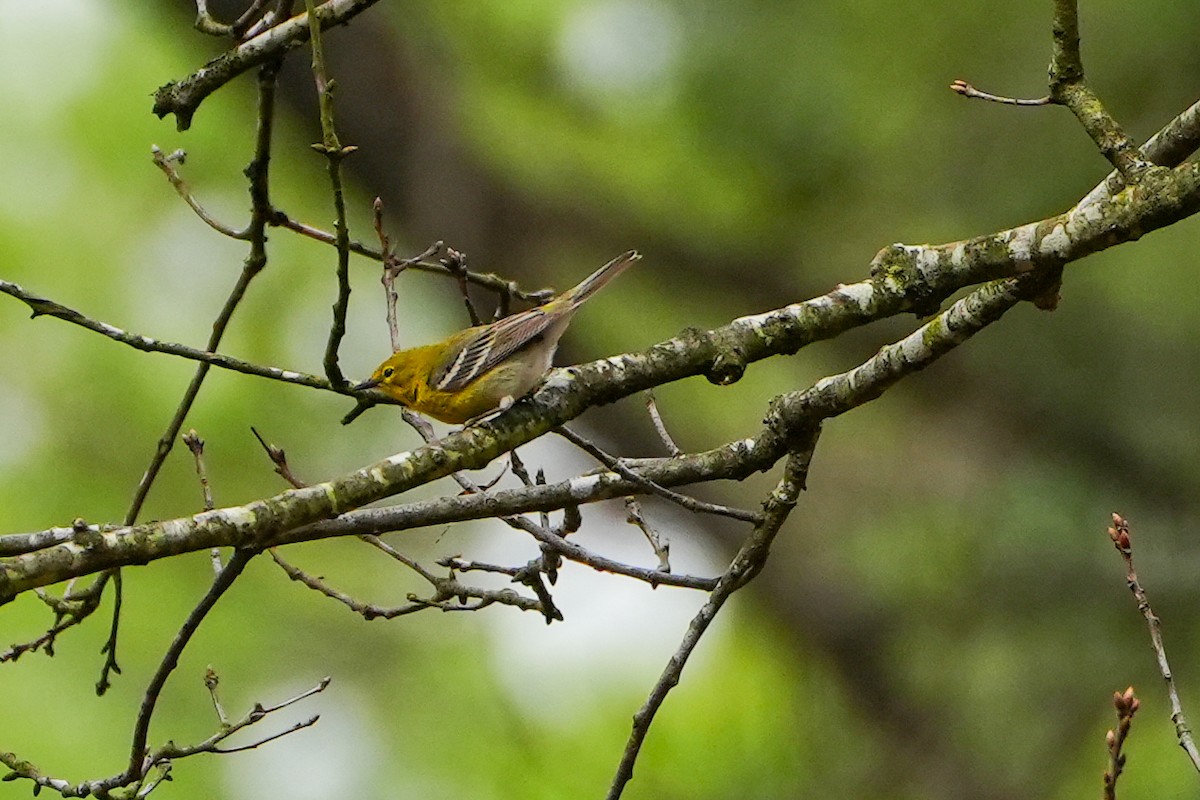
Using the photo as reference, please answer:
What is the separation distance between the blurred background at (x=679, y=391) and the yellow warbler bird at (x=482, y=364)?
7.68 feet

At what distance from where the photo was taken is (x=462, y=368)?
13.4 ft

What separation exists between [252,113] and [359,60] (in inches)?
34.8

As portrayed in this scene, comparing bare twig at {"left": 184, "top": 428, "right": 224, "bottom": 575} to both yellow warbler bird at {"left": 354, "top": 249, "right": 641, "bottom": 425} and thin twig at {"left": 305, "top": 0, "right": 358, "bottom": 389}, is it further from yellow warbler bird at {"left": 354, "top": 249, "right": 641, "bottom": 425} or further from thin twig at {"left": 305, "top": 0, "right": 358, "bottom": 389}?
thin twig at {"left": 305, "top": 0, "right": 358, "bottom": 389}

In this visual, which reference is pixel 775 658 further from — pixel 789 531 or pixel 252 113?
pixel 252 113

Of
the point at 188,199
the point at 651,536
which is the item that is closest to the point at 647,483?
the point at 651,536

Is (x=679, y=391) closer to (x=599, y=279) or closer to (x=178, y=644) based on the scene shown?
(x=599, y=279)

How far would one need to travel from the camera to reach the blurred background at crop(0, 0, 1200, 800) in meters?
6.43

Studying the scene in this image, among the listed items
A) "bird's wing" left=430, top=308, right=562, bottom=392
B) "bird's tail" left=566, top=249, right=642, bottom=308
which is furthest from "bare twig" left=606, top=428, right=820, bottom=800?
"bird's tail" left=566, top=249, right=642, bottom=308

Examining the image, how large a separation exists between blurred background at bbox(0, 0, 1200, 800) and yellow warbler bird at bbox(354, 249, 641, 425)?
2341 mm

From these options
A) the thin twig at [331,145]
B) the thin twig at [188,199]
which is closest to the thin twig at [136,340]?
the thin twig at [331,145]

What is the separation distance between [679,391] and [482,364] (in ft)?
11.5

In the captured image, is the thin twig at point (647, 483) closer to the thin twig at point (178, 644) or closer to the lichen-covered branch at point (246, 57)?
the thin twig at point (178, 644)

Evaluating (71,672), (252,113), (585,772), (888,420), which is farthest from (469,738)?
(252,113)

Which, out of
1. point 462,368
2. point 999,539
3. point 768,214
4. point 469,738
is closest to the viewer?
point 462,368
